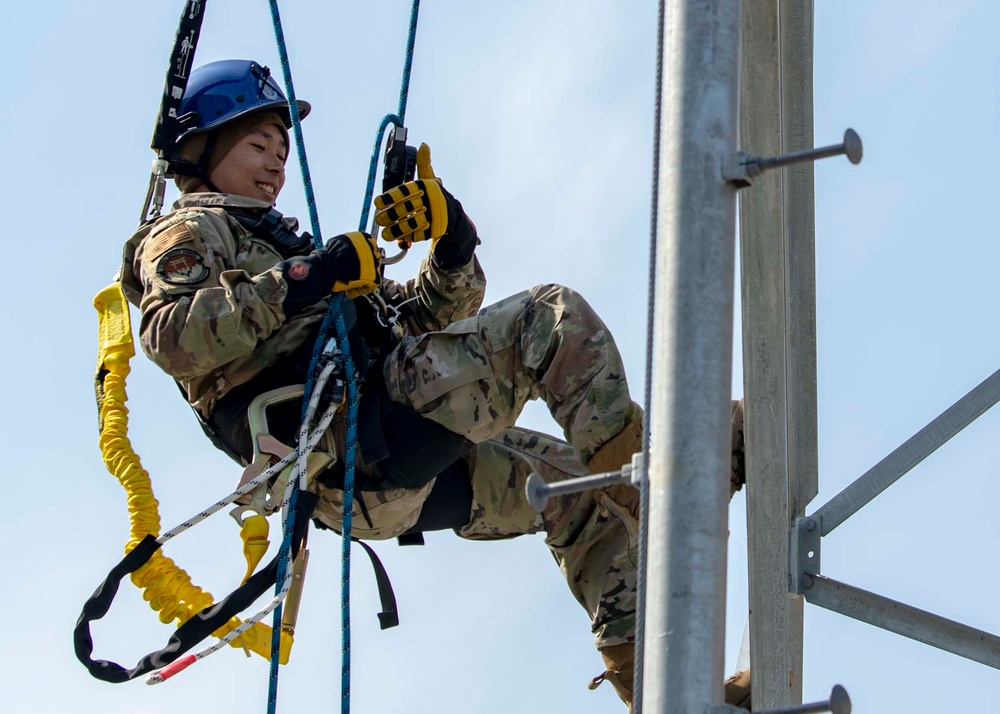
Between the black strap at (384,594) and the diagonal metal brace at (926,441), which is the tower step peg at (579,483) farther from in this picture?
the black strap at (384,594)

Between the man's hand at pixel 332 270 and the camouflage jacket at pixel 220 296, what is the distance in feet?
0.13

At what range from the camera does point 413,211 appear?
5484 millimetres

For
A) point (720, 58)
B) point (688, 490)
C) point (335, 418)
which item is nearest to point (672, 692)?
point (688, 490)

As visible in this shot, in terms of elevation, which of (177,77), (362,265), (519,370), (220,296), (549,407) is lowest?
(549,407)

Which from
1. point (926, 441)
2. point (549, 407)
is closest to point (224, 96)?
point (549, 407)

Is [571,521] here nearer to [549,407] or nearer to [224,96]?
[549,407]

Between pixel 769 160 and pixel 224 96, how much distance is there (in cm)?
328

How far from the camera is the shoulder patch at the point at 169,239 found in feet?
18.3

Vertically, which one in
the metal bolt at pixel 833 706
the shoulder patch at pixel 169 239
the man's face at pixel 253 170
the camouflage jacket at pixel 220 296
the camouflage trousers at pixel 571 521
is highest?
the man's face at pixel 253 170

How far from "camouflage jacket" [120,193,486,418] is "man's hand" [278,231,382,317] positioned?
39 mm

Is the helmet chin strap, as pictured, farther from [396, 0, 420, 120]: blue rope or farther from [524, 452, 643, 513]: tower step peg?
[524, 452, 643, 513]: tower step peg

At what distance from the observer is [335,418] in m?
5.44

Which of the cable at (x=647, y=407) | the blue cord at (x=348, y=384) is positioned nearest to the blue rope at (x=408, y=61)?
the blue cord at (x=348, y=384)

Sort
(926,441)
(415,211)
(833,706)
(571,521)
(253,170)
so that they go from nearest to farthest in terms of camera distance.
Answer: (833,706) → (926,441) → (415,211) → (571,521) → (253,170)
